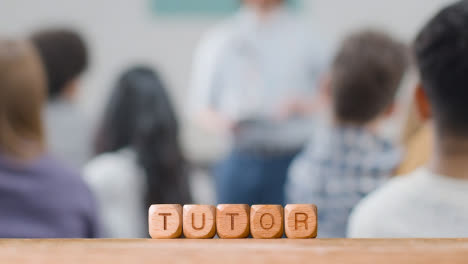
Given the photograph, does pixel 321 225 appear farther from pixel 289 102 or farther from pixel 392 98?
pixel 289 102

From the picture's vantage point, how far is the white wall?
15.6 ft

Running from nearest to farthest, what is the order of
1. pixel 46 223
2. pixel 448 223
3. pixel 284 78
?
pixel 448 223
pixel 46 223
pixel 284 78

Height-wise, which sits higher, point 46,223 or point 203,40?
point 203,40

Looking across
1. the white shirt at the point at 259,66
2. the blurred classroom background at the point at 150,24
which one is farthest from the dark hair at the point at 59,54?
the blurred classroom background at the point at 150,24

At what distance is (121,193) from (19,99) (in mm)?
794

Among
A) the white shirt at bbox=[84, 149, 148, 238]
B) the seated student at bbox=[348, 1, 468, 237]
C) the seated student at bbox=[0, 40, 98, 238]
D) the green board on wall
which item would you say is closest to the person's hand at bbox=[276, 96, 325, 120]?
the white shirt at bbox=[84, 149, 148, 238]

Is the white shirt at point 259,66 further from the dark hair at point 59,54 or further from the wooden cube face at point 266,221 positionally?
the wooden cube face at point 266,221

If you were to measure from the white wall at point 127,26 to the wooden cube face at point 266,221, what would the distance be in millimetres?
4147

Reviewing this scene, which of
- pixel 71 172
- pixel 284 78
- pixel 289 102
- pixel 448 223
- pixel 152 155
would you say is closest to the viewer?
pixel 448 223

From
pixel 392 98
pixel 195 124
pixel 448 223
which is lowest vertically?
pixel 195 124

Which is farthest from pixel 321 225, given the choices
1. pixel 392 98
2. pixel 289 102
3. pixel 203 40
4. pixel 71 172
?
pixel 203 40

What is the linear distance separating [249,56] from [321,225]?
131 cm

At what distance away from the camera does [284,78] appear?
2676 millimetres

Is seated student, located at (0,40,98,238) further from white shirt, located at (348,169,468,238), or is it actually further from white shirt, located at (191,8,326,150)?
white shirt, located at (191,8,326,150)
